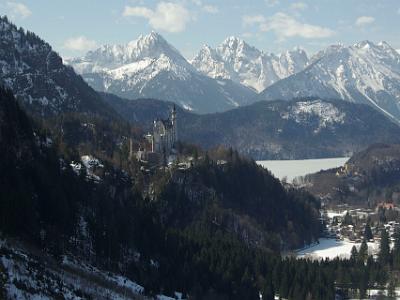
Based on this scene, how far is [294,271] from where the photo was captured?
149 meters

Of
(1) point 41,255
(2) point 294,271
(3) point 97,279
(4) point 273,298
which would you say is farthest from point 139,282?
(2) point 294,271

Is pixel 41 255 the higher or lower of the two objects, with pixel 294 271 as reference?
higher

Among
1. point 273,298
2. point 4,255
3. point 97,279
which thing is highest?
point 4,255

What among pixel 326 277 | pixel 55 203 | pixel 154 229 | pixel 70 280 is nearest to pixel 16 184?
pixel 55 203

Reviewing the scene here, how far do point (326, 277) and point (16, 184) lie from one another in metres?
68.2

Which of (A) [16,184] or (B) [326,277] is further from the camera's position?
(B) [326,277]

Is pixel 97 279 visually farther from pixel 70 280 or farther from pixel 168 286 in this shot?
pixel 168 286

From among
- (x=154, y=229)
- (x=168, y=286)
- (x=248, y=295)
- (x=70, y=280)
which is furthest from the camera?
(x=154, y=229)

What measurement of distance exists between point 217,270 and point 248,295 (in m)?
8.78

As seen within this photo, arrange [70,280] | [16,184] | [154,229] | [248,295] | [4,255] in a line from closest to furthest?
[4,255] < [70,280] < [16,184] < [248,295] < [154,229]

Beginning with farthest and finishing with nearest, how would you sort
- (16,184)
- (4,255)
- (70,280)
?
(16,184)
(70,280)
(4,255)

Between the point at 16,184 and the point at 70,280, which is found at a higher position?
the point at 16,184

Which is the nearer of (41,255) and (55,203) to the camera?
(41,255)

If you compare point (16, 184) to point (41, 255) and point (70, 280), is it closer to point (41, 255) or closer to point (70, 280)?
point (41, 255)
